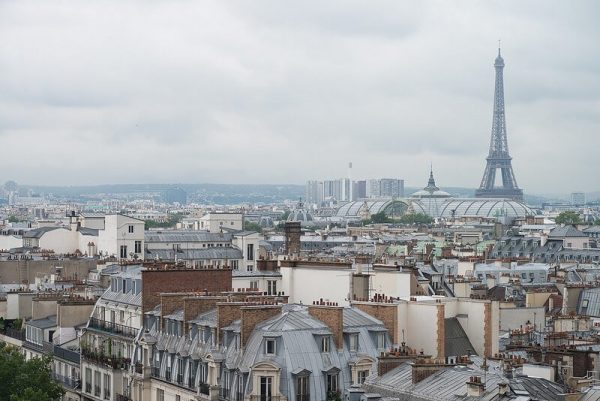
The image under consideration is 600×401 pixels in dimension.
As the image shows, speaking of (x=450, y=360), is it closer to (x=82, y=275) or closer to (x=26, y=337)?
(x=26, y=337)

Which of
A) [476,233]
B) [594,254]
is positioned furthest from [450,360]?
[476,233]

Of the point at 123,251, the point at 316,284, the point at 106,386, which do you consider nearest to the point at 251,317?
the point at 316,284

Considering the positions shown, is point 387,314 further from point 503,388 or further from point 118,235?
point 118,235

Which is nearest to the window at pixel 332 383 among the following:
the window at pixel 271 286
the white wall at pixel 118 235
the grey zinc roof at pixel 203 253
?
the window at pixel 271 286

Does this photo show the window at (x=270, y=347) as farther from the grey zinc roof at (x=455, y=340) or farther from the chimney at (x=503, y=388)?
the chimney at (x=503, y=388)

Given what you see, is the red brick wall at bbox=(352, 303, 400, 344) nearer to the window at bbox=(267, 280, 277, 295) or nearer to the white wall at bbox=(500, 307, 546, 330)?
the window at bbox=(267, 280, 277, 295)

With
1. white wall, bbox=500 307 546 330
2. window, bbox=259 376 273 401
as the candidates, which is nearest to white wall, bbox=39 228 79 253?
white wall, bbox=500 307 546 330
